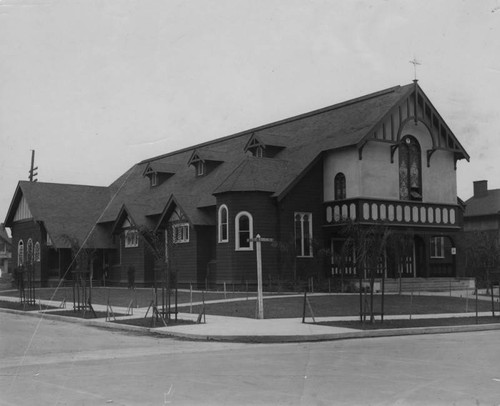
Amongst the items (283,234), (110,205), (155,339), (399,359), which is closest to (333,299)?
(283,234)

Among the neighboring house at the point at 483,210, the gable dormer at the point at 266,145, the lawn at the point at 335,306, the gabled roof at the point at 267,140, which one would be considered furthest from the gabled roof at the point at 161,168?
the neighboring house at the point at 483,210

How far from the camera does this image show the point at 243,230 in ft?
129

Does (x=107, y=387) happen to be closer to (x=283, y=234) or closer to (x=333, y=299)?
(x=333, y=299)

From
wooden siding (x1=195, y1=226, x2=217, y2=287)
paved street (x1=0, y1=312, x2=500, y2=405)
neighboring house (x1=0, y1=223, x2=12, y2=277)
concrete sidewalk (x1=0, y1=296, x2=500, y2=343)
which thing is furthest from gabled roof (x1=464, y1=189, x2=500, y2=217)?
neighboring house (x1=0, y1=223, x2=12, y2=277)

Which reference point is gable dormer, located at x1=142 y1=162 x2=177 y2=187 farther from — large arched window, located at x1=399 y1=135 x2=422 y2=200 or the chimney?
the chimney

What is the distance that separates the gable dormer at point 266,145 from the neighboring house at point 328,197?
6 centimetres

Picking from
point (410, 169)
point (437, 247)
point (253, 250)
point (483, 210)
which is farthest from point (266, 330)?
point (483, 210)

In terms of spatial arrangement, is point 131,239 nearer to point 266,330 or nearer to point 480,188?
point 266,330

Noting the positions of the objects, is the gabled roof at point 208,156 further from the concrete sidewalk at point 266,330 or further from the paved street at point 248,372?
the paved street at point 248,372

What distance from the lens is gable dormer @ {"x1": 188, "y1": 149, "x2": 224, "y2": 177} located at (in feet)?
160

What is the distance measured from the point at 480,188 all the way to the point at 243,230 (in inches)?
1774

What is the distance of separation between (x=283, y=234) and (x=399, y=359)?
25425 mm

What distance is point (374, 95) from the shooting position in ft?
142

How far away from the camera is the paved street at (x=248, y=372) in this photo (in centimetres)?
990
